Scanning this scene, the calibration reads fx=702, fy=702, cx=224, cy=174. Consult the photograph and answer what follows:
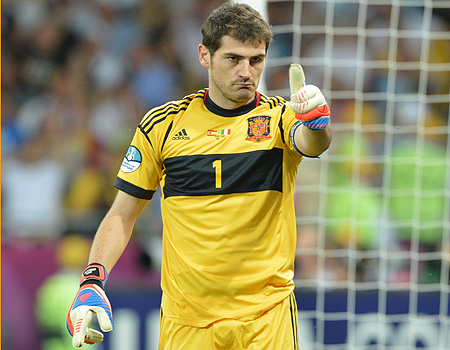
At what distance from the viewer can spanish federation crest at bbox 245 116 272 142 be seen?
2869 mm

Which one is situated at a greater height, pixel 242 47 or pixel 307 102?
pixel 242 47

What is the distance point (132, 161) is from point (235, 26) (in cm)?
72

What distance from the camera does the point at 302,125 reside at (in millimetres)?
2656

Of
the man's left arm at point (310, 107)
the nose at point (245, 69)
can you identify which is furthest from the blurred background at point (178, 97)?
the man's left arm at point (310, 107)

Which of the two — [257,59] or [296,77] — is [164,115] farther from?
[296,77]

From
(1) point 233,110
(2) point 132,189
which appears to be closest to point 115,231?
(2) point 132,189

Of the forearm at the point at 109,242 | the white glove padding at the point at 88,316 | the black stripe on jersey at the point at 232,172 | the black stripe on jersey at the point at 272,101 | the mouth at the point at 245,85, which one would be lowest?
the white glove padding at the point at 88,316

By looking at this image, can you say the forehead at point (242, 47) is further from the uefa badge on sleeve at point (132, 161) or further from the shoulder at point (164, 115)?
the uefa badge on sleeve at point (132, 161)

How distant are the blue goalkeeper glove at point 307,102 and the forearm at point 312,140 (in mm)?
69

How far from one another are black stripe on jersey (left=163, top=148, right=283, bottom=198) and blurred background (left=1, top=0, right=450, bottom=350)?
4.11 feet

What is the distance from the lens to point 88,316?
2.67 m

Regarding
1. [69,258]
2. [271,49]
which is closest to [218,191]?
[69,258]

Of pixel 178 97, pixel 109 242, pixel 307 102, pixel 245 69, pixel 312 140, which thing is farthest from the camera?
pixel 178 97

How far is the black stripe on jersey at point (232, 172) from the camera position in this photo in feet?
9.31
